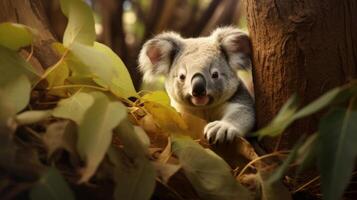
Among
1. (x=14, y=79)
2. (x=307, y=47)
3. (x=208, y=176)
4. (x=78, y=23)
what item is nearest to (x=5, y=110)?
(x=14, y=79)

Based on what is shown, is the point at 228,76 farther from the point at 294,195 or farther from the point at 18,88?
the point at 18,88

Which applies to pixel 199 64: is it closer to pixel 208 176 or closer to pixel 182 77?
pixel 182 77

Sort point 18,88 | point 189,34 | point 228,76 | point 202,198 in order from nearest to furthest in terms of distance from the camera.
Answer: point 18,88 < point 202,198 < point 228,76 < point 189,34

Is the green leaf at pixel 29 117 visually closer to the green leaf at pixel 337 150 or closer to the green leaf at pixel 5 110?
the green leaf at pixel 5 110

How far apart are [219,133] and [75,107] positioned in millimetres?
660

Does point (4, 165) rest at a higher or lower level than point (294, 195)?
higher

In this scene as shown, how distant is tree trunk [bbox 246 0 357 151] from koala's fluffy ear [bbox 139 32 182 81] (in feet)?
2.97

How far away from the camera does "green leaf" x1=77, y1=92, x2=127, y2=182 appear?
4.89ft

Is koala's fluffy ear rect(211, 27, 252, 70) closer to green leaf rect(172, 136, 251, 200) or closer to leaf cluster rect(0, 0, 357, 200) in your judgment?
leaf cluster rect(0, 0, 357, 200)

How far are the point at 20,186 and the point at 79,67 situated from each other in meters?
0.52

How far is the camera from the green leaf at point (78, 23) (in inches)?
78.6

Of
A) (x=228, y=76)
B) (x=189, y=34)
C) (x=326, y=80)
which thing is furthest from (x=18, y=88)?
(x=189, y=34)

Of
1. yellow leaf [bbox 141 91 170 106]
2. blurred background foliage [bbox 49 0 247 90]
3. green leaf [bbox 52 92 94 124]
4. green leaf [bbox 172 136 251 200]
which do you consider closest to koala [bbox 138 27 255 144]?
yellow leaf [bbox 141 91 170 106]

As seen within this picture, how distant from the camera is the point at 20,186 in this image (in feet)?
4.99
